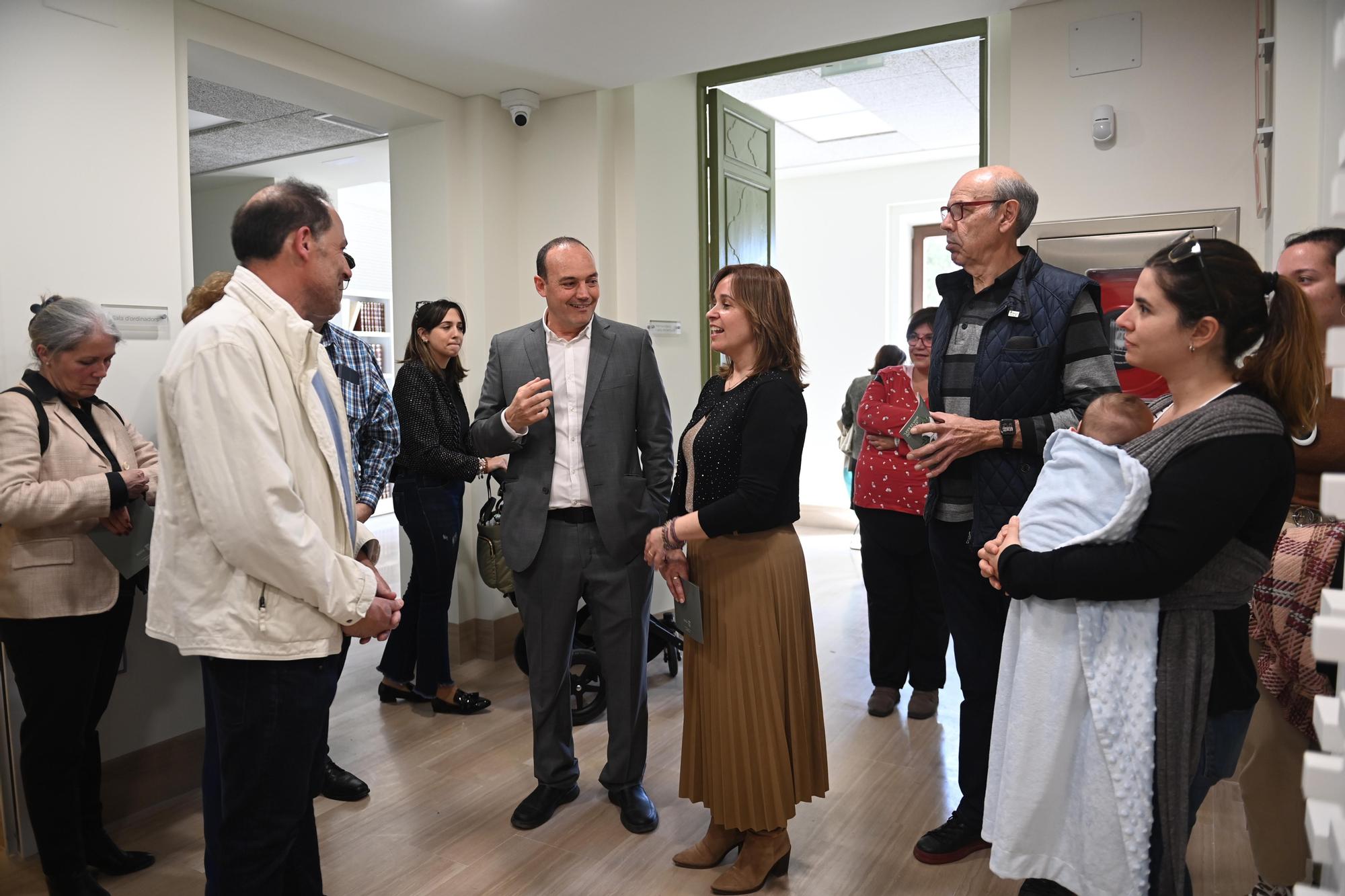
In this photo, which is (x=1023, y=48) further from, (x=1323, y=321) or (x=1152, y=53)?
(x=1323, y=321)

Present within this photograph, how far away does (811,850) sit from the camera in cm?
256

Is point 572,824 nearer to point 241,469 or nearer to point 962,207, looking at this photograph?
point 241,469

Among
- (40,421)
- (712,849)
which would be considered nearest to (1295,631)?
(712,849)

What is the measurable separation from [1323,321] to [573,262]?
1.90 metres

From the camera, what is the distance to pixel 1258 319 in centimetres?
149

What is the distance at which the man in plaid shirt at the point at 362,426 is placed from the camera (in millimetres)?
2971

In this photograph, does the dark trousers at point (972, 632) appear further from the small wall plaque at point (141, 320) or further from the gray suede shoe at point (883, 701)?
the small wall plaque at point (141, 320)

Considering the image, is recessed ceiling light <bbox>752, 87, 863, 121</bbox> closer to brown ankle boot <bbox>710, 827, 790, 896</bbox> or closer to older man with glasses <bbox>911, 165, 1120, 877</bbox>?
older man with glasses <bbox>911, 165, 1120, 877</bbox>

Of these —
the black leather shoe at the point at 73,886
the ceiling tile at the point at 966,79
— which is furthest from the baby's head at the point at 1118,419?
the ceiling tile at the point at 966,79

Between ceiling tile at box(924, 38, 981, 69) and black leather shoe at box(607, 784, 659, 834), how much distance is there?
4.19m

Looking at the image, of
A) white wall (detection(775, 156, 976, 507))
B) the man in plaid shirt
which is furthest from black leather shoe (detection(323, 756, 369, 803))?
white wall (detection(775, 156, 976, 507))

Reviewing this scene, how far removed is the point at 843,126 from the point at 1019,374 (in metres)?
5.34

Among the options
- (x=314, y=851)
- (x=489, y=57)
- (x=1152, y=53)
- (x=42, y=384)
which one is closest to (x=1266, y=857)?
(x=314, y=851)

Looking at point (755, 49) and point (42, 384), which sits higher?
point (755, 49)
